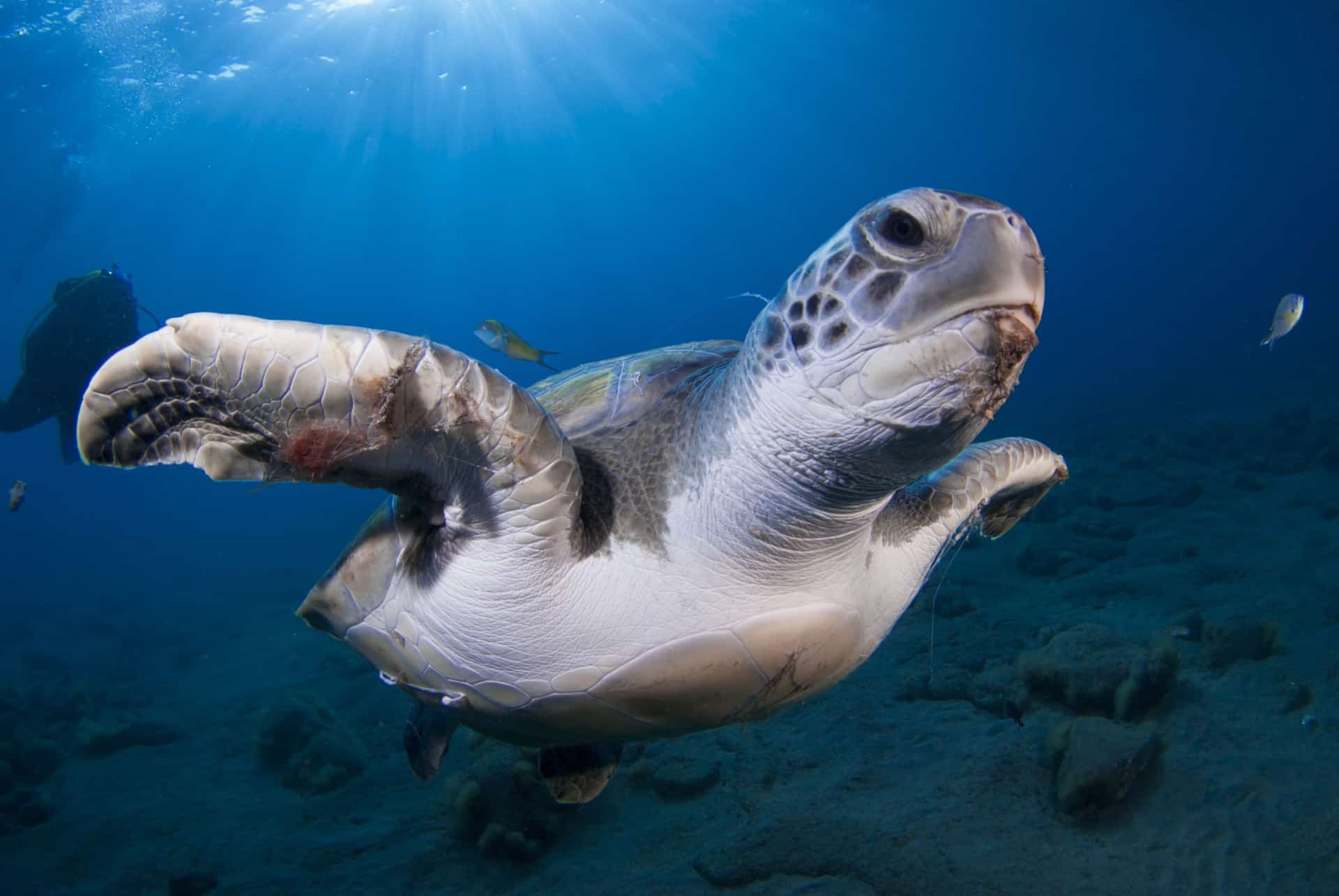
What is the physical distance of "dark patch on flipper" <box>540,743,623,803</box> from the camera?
9.76 feet

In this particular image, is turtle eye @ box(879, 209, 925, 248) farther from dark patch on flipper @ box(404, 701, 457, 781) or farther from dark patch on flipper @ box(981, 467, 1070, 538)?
dark patch on flipper @ box(404, 701, 457, 781)

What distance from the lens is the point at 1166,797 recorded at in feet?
9.85

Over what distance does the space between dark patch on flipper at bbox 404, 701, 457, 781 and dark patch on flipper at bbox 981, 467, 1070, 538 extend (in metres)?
2.88

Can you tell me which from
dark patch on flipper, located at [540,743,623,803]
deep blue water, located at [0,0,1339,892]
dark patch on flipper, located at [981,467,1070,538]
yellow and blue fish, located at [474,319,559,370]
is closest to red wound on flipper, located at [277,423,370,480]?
deep blue water, located at [0,0,1339,892]

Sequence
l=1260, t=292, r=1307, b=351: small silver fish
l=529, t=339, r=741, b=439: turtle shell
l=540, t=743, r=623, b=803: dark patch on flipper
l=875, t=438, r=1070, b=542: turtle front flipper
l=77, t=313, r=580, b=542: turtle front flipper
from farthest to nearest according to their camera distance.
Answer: l=1260, t=292, r=1307, b=351: small silver fish
l=540, t=743, r=623, b=803: dark patch on flipper
l=875, t=438, r=1070, b=542: turtle front flipper
l=529, t=339, r=741, b=439: turtle shell
l=77, t=313, r=580, b=542: turtle front flipper

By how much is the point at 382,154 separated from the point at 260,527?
28.8 m

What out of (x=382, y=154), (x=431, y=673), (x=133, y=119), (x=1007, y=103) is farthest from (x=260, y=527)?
(x=1007, y=103)

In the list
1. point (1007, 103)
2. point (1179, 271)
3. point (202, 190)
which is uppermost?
point (1007, 103)

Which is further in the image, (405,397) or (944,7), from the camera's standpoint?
(944,7)

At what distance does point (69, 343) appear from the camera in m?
9.20

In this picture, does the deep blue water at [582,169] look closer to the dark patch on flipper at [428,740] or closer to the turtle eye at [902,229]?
the turtle eye at [902,229]

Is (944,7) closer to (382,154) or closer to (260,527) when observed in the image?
(382,154)

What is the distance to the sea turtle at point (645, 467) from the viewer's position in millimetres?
1127

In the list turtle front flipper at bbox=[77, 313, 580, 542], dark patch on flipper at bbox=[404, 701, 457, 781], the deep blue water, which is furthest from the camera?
the deep blue water
